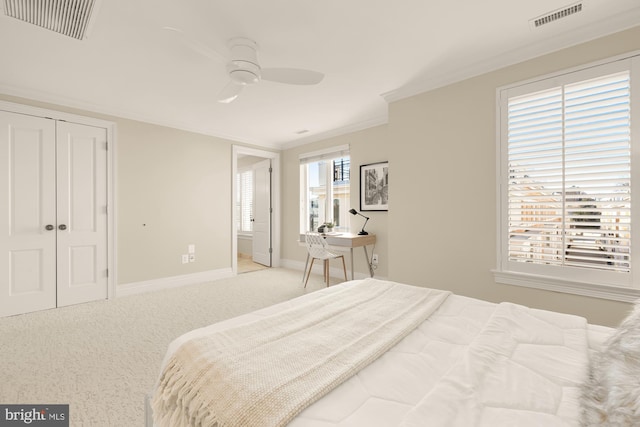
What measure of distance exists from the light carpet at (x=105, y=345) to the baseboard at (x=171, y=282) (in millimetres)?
131

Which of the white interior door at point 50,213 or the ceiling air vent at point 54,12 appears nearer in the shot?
the ceiling air vent at point 54,12

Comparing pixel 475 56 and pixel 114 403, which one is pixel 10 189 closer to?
pixel 114 403

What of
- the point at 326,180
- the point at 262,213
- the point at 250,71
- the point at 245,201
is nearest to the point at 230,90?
the point at 250,71

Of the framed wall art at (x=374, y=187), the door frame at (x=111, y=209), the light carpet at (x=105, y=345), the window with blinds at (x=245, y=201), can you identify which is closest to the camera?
the light carpet at (x=105, y=345)

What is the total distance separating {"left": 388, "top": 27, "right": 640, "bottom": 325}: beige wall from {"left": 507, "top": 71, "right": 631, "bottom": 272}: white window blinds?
18cm

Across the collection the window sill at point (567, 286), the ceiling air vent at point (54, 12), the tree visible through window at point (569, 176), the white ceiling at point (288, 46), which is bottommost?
the window sill at point (567, 286)

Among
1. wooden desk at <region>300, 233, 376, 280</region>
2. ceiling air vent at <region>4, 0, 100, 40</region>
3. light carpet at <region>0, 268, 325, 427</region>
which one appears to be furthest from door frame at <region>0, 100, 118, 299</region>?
wooden desk at <region>300, 233, 376, 280</region>

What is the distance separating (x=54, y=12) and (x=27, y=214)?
2373 mm

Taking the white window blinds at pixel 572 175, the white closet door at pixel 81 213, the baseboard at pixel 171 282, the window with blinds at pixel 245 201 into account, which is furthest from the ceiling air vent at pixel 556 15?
the window with blinds at pixel 245 201

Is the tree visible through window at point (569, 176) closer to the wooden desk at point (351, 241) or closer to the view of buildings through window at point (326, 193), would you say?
the wooden desk at point (351, 241)

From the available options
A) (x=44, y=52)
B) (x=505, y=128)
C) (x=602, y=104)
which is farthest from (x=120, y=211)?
(x=602, y=104)

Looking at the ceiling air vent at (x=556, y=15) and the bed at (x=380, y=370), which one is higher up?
the ceiling air vent at (x=556, y=15)

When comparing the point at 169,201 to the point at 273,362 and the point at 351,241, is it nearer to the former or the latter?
the point at 351,241

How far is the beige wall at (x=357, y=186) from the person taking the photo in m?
4.16
